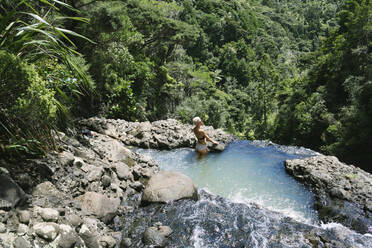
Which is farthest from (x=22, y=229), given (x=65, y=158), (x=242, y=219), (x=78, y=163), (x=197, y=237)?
(x=242, y=219)

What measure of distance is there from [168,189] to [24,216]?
2.93 meters

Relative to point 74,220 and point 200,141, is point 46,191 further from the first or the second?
point 200,141

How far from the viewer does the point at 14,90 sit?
2.96 m

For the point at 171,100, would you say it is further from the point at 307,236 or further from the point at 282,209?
the point at 307,236

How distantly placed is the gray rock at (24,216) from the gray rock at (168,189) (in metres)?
2.51

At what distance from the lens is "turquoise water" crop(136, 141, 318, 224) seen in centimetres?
620

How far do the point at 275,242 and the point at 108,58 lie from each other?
10.4m

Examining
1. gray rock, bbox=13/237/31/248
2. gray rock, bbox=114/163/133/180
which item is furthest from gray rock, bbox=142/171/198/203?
gray rock, bbox=13/237/31/248

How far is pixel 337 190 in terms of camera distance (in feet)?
21.7

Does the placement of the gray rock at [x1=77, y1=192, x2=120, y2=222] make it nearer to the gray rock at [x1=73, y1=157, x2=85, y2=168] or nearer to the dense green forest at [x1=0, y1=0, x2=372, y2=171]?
the gray rock at [x1=73, y1=157, x2=85, y2=168]

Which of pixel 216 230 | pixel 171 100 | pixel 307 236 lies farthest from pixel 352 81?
pixel 216 230

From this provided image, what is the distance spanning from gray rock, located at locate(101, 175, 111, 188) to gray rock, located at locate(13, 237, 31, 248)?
2.37 metres

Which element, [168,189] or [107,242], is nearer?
[107,242]

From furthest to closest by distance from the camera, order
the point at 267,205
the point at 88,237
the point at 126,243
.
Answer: the point at 267,205, the point at 126,243, the point at 88,237
